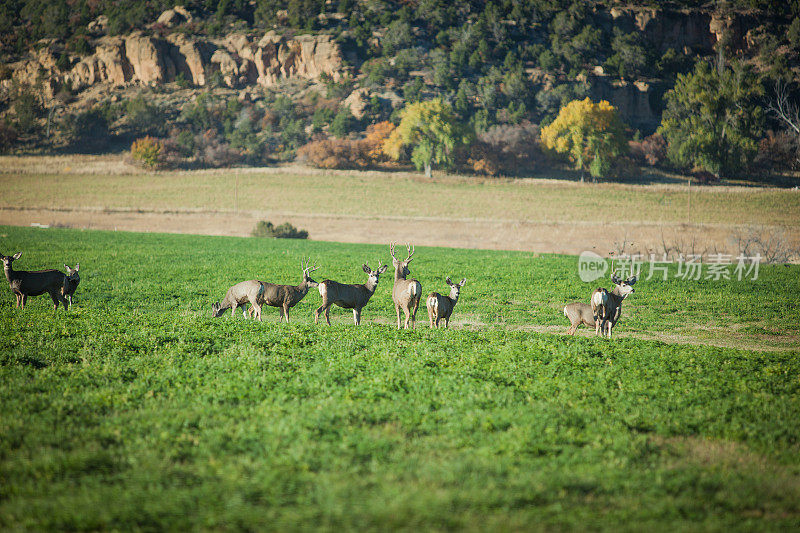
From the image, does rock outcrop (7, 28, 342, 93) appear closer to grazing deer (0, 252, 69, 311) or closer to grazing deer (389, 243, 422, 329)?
grazing deer (0, 252, 69, 311)

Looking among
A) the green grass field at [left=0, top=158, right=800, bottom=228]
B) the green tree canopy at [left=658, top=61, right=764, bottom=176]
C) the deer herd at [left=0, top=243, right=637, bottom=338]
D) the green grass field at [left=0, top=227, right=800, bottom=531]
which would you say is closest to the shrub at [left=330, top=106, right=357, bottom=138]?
the green grass field at [left=0, top=158, right=800, bottom=228]

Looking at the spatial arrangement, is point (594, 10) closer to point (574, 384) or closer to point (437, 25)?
point (437, 25)

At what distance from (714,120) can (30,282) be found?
404 feet

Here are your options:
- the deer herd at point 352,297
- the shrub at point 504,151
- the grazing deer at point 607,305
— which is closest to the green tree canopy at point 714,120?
the shrub at point 504,151

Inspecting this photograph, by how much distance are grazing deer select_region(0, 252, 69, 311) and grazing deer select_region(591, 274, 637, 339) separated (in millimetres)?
19252

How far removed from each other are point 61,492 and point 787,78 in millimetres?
167143

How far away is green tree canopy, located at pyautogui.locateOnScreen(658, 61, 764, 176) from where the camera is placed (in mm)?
106875

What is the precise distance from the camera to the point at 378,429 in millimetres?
10898

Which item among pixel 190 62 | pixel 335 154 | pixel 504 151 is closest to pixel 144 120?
pixel 190 62

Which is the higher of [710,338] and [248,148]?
[248,148]

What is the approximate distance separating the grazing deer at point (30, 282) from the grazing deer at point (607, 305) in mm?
19252

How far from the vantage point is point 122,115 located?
473 ft

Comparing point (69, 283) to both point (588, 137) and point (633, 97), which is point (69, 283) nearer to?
point (588, 137)

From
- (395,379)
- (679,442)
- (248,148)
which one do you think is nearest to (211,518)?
(395,379)
